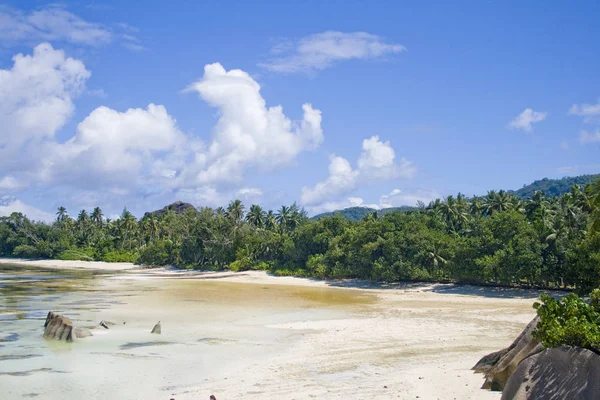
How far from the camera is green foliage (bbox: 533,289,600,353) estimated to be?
31.0ft

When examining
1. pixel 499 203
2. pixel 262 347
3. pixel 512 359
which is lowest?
pixel 262 347

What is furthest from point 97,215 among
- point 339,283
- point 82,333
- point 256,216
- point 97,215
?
point 82,333

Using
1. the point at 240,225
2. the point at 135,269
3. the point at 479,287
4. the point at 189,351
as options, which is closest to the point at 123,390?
the point at 189,351

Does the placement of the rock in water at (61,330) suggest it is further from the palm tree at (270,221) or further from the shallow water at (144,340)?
the palm tree at (270,221)

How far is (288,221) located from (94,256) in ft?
145

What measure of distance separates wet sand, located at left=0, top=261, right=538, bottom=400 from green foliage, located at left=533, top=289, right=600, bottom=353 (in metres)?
3.14

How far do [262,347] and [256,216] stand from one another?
85.9 m

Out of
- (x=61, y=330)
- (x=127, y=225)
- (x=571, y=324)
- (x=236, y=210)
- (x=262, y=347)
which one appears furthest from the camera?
(x=127, y=225)

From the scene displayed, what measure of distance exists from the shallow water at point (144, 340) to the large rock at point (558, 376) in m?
9.64

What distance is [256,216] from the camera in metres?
108

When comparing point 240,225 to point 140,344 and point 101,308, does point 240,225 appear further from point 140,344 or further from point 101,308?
point 140,344

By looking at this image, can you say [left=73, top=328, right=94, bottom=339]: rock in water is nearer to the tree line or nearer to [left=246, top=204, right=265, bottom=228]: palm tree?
the tree line

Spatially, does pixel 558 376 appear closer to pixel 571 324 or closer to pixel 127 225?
pixel 571 324

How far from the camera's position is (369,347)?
21.6m
